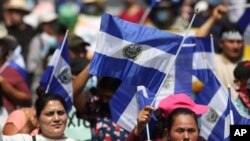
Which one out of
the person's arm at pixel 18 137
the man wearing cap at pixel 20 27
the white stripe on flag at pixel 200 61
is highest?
the man wearing cap at pixel 20 27

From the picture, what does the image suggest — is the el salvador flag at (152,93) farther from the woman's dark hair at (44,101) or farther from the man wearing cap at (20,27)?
the man wearing cap at (20,27)

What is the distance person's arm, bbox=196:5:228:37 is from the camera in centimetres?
1329

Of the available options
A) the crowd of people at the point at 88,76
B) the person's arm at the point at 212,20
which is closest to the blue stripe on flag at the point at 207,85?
the crowd of people at the point at 88,76

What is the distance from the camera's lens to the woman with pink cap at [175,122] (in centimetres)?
983

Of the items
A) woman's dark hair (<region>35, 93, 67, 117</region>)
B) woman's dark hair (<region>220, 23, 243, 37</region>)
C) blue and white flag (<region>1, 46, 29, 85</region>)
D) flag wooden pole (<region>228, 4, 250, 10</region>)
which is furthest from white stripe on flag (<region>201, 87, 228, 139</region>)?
blue and white flag (<region>1, 46, 29, 85</region>)

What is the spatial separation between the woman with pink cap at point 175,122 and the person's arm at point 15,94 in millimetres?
2515

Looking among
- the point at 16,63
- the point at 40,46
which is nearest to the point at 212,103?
the point at 16,63

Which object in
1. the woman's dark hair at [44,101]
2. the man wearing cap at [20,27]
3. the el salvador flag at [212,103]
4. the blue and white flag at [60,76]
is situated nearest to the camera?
the woman's dark hair at [44,101]

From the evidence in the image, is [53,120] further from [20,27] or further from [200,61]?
[20,27]

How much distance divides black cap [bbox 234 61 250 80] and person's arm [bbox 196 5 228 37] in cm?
148

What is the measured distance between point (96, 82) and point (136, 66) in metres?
1.50

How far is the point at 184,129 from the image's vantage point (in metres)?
9.89

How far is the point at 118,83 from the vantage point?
11.5 m

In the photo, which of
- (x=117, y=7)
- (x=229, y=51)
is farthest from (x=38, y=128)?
(x=117, y=7)
